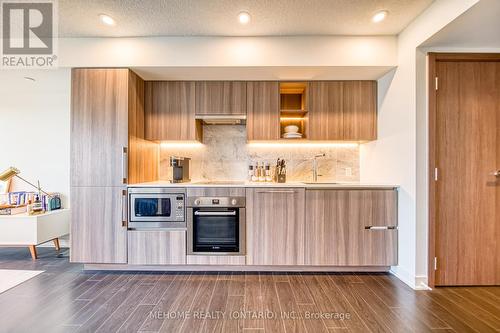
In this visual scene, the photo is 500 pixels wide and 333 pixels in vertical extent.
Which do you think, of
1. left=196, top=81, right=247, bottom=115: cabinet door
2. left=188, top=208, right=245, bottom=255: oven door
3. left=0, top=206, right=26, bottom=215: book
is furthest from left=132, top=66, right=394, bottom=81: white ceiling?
left=0, top=206, right=26, bottom=215: book

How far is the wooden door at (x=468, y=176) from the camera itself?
7.64 ft

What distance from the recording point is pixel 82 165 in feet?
8.65

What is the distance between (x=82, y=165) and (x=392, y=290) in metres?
3.39

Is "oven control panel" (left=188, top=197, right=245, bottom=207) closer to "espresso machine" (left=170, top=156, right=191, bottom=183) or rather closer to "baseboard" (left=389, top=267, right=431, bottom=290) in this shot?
"espresso machine" (left=170, top=156, right=191, bottom=183)

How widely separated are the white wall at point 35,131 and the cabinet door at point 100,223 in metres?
1.29

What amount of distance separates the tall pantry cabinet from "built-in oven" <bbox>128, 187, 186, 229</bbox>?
10cm

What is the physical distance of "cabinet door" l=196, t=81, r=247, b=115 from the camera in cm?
297

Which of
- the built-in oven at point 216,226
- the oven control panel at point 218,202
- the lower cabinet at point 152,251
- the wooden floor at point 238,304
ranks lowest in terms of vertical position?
the wooden floor at point 238,304

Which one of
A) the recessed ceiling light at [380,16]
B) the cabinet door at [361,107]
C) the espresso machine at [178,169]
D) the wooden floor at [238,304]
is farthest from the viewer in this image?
the cabinet door at [361,107]

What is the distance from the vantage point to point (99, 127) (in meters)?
2.64

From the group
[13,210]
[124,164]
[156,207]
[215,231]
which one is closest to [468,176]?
[215,231]

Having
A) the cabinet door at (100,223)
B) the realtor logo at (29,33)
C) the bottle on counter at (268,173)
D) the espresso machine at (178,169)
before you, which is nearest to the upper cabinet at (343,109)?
the bottle on counter at (268,173)

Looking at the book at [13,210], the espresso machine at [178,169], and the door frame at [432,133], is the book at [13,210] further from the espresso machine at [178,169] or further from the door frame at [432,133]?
the door frame at [432,133]

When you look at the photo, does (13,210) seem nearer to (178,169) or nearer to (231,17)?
(178,169)
